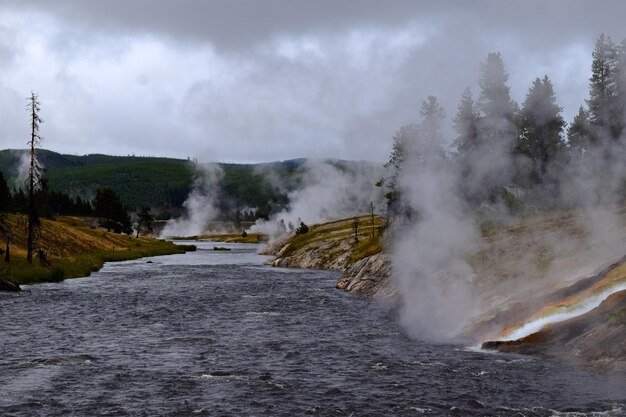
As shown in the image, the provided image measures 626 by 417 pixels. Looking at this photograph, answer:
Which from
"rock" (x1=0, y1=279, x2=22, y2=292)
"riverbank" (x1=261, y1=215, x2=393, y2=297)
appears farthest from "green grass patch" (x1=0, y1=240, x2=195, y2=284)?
"riverbank" (x1=261, y1=215, x2=393, y2=297)

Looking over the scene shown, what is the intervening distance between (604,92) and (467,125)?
53.0 ft

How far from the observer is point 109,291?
169 ft

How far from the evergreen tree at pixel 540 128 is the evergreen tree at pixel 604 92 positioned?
14.8ft

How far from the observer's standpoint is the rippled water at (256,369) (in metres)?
19.0

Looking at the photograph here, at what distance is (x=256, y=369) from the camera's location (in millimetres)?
24078

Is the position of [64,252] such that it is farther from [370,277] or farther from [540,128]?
[540,128]

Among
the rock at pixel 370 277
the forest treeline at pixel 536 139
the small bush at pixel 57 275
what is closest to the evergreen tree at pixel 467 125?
the forest treeline at pixel 536 139

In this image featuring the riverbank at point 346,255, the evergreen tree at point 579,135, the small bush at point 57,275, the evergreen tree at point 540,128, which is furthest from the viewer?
the evergreen tree at point 579,135

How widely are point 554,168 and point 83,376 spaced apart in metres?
59.7

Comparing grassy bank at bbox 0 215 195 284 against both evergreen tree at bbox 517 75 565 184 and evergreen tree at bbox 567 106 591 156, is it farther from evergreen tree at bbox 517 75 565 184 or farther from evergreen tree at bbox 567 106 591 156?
evergreen tree at bbox 567 106 591 156

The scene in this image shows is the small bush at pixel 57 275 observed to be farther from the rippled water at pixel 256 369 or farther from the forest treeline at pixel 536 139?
the forest treeline at pixel 536 139

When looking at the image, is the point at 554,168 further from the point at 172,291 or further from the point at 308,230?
the point at 308,230

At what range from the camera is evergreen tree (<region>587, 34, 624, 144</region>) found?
6906cm

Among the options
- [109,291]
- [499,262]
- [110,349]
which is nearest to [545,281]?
[499,262]
